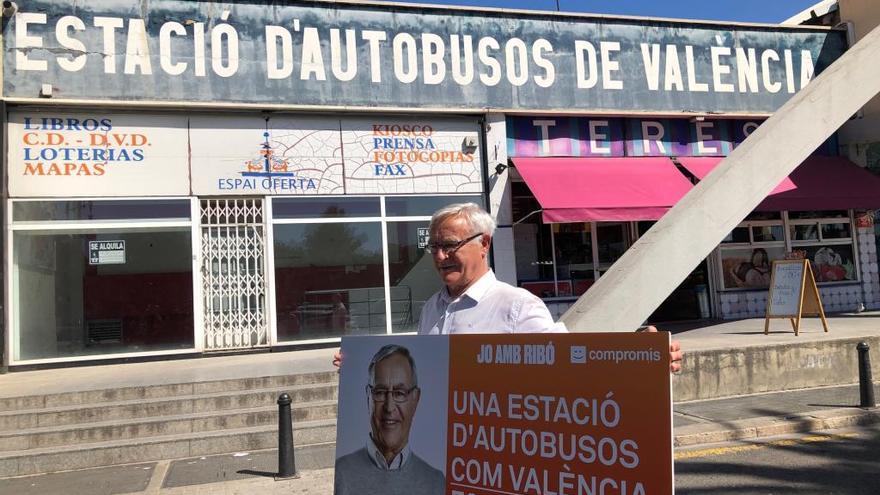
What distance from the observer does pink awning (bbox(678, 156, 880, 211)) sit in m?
13.0

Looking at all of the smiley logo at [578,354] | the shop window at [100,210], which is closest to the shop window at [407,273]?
the shop window at [100,210]

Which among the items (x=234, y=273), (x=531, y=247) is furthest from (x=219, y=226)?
(x=531, y=247)

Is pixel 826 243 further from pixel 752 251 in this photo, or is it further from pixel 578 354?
pixel 578 354

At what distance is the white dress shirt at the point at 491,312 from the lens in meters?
2.71

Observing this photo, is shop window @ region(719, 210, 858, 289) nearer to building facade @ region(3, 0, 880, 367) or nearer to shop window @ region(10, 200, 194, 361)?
building facade @ region(3, 0, 880, 367)

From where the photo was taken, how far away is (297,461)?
6680 millimetres

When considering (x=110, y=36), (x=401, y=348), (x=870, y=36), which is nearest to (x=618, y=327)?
(x=401, y=348)

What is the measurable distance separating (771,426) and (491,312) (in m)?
5.65

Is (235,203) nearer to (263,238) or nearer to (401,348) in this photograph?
(263,238)

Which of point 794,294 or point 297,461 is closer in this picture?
point 297,461

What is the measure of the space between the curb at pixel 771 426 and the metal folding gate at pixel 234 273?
7288 mm

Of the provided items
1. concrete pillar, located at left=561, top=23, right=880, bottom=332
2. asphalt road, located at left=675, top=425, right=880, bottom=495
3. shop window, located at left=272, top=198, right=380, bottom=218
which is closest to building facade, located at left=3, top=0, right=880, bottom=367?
shop window, located at left=272, top=198, right=380, bottom=218

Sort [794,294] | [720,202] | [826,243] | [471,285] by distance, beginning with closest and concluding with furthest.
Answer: [471,285], [720,202], [794,294], [826,243]

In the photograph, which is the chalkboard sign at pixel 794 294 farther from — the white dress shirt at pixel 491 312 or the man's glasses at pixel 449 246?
the man's glasses at pixel 449 246
